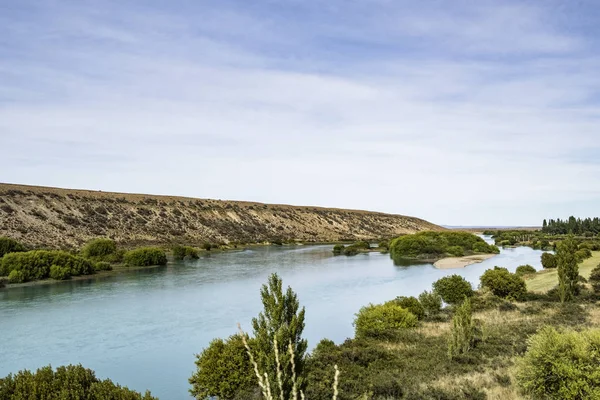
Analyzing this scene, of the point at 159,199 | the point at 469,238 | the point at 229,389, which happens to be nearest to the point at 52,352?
the point at 229,389

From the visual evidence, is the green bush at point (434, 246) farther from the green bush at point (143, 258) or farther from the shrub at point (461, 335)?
the shrub at point (461, 335)

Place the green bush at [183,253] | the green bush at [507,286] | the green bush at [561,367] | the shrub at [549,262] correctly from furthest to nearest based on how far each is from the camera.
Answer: the green bush at [183,253] → the shrub at [549,262] → the green bush at [507,286] → the green bush at [561,367]

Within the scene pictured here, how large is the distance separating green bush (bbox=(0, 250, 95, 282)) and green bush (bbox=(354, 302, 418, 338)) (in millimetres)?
30321

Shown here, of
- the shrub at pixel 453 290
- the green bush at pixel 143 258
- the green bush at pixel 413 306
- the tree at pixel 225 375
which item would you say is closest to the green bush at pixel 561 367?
the tree at pixel 225 375

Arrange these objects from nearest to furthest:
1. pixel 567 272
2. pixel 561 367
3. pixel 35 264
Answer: pixel 561 367 < pixel 567 272 < pixel 35 264

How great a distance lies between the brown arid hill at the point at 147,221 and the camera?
6322 cm

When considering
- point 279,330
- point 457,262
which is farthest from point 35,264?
point 457,262

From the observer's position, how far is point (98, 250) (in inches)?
2002

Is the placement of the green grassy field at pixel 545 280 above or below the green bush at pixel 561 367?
below

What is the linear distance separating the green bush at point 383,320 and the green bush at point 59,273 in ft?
96.0

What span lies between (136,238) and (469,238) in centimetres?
5782

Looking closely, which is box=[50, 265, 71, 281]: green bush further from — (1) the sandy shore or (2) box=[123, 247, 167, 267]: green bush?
(1) the sandy shore

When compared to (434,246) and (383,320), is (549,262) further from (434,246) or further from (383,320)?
(383,320)

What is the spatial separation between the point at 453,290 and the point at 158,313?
18.7m
